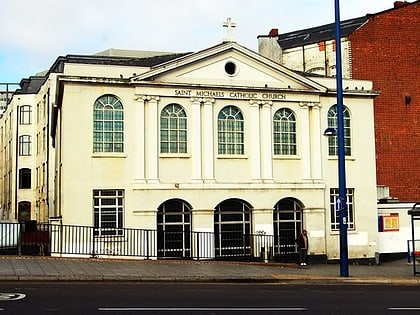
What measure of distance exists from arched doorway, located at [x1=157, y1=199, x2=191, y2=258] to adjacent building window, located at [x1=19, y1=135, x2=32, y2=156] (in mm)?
40837

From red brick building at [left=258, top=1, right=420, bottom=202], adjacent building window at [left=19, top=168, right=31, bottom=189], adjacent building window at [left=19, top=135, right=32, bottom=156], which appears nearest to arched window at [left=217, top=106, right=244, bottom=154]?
red brick building at [left=258, top=1, right=420, bottom=202]

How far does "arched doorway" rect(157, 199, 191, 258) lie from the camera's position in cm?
2636

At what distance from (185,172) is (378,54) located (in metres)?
16.4

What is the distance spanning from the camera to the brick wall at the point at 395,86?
37.2m

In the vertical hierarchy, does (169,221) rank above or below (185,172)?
below
